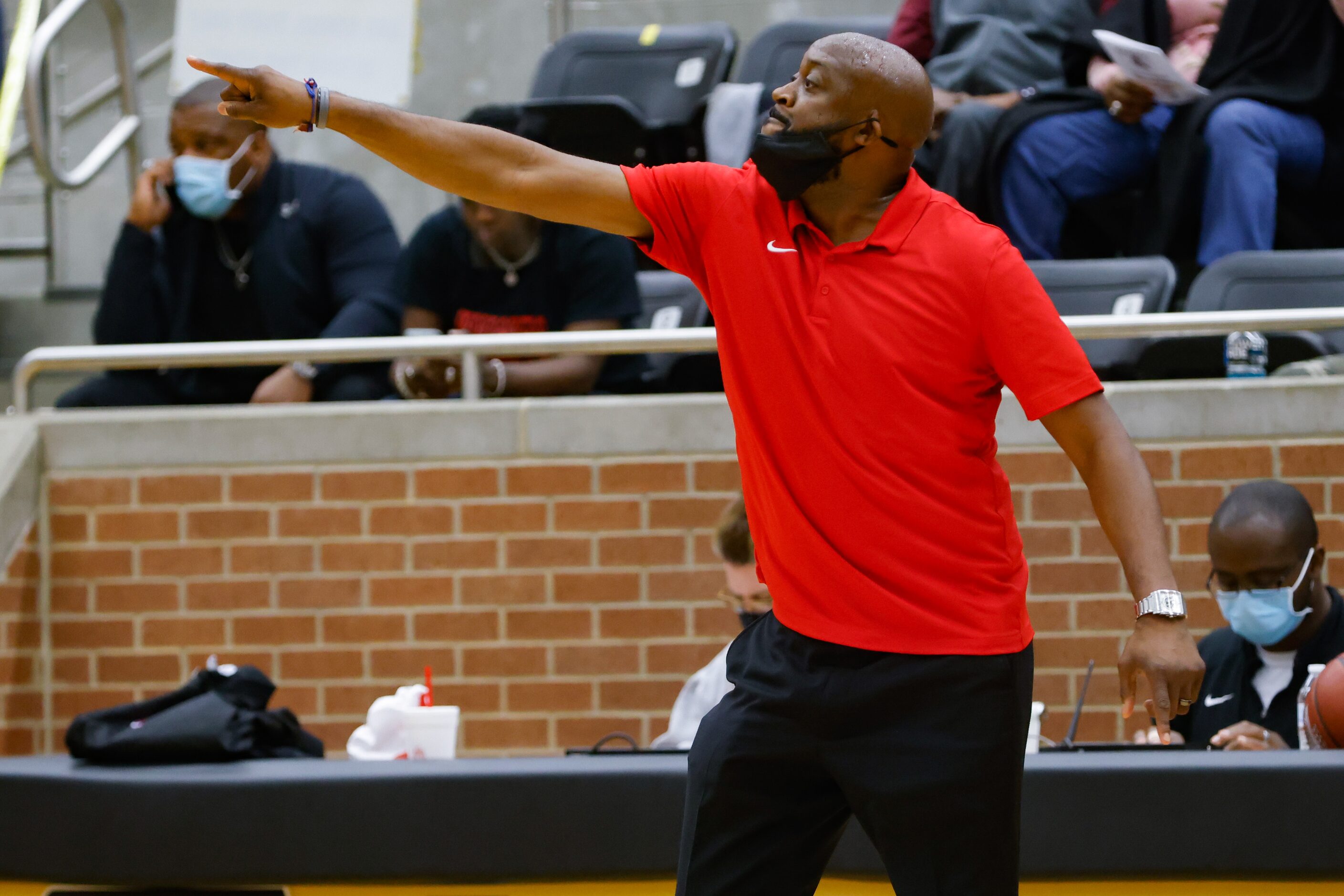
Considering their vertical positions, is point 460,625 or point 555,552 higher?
point 555,552

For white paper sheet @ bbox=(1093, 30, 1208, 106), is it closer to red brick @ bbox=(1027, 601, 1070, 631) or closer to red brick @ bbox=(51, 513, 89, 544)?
red brick @ bbox=(1027, 601, 1070, 631)

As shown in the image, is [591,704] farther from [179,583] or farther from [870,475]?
[870,475]

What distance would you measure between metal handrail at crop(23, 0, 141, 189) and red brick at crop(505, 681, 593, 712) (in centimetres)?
294

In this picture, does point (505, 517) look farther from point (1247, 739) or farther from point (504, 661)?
point (1247, 739)

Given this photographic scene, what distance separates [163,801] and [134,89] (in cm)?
406

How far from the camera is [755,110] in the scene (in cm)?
529

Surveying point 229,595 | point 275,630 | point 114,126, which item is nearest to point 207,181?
point 229,595

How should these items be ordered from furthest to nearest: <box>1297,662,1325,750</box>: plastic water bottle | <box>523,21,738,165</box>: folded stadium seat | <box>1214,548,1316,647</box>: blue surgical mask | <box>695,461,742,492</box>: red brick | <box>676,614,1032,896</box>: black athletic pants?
<box>523,21,738,165</box>: folded stadium seat < <box>695,461,742,492</box>: red brick < <box>1214,548,1316,647</box>: blue surgical mask < <box>1297,662,1325,750</box>: plastic water bottle < <box>676,614,1032,896</box>: black athletic pants

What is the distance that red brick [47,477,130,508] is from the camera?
13.5 feet

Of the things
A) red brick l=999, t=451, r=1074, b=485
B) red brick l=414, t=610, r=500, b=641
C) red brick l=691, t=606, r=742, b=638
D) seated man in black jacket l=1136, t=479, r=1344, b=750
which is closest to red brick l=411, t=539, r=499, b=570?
red brick l=414, t=610, r=500, b=641

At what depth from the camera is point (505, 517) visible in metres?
4.00

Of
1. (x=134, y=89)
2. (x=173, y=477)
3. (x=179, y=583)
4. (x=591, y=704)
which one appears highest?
(x=134, y=89)

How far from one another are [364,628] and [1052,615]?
72.1 inches

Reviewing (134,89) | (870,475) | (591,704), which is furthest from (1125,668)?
(134,89)
